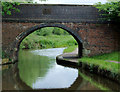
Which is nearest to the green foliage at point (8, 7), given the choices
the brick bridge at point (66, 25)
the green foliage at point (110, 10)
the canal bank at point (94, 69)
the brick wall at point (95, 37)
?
the brick bridge at point (66, 25)

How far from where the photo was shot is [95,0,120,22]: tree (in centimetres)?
1057

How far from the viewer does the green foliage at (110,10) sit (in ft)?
34.7

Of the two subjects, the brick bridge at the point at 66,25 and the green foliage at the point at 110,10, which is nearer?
the green foliage at the point at 110,10

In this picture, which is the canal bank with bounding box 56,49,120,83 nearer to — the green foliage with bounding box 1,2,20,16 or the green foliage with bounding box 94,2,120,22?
the green foliage with bounding box 94,2,120,22

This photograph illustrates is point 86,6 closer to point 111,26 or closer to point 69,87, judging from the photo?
point 111,26

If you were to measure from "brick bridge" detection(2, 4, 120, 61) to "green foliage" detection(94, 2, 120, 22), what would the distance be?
1.77 ft

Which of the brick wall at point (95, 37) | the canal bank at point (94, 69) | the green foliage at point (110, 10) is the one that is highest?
the green foliage at point (110, 10)

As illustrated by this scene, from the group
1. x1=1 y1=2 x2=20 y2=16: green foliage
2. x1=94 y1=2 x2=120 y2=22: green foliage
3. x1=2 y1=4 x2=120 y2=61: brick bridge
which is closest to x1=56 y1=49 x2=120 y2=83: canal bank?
x1=2 y1=4 x2=120 y2=61: brick bridge

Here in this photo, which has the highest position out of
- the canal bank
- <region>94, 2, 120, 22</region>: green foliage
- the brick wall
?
<region>94, 2, 120, 22</region>: green foliage

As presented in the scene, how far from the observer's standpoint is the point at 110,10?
1128 centimetres

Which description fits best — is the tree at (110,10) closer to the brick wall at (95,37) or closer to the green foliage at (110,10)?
the green foliage at (110,10)

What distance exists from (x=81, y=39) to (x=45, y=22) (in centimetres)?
262

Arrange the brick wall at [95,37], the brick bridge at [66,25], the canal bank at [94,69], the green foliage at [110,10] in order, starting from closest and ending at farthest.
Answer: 1. the canal bank at [94,69]
2. the green foliage at [110,10]
3. the brick bridge at [66,25]
4. the brick wall at [95,37]

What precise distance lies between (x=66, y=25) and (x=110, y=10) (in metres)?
2.93
